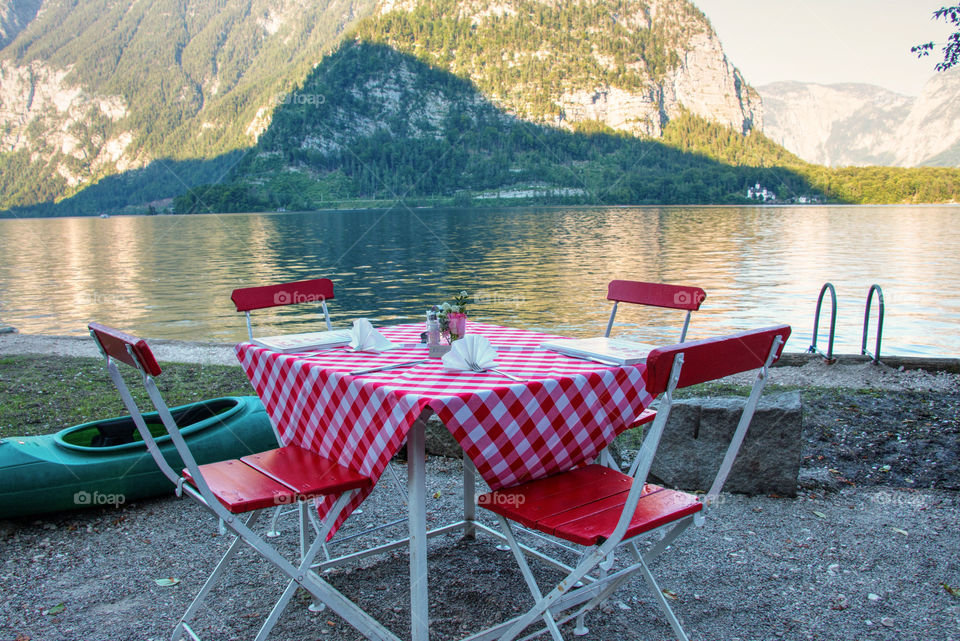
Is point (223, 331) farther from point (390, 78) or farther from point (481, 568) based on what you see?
point (390, 78)

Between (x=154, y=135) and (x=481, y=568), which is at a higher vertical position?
(x=154, y=135)

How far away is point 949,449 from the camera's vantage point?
4516 millimetres

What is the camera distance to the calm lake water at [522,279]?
1784 cm

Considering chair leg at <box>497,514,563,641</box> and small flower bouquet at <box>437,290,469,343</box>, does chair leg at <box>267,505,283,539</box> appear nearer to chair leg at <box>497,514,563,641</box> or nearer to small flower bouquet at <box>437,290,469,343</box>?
small flower bouquet at <box>437,290,469,343</box>

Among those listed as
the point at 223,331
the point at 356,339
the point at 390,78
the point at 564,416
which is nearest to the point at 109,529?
the point at 356,339

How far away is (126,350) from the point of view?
2.15 m

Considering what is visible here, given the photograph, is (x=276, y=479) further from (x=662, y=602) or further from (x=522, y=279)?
(x=522, y=279)

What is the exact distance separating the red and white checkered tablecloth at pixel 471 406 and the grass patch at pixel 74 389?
3.67m

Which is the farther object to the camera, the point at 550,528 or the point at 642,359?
the point at 642,359

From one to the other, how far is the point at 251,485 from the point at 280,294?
168cm

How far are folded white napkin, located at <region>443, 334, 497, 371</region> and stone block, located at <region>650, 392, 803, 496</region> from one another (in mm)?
1962

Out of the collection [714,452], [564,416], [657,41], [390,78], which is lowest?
[714,452]

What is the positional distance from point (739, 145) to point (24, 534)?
526ft

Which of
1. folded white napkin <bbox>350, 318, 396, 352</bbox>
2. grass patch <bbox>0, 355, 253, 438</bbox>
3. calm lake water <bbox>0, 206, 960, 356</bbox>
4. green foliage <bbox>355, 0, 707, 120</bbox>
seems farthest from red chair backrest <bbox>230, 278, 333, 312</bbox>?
green foliage <bbox>355, 0, 707, 120</bbox>
